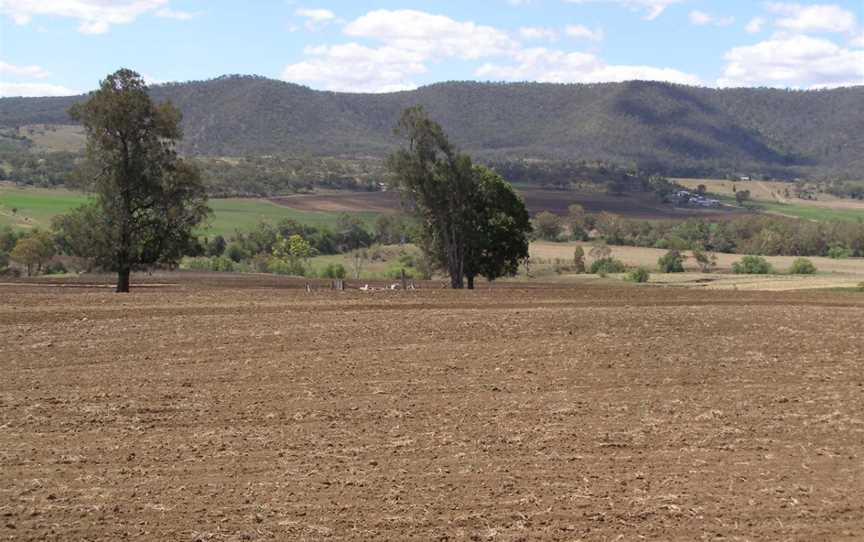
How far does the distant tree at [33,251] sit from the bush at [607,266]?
156 feet

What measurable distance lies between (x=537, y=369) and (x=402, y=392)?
356 cm

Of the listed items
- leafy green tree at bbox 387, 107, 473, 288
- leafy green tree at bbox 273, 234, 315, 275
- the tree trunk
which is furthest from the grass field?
the tree trunk

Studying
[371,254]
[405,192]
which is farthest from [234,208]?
[405,192]

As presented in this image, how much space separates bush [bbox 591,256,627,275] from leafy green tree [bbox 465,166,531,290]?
136 ft

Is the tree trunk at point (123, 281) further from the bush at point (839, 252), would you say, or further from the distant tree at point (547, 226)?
the bush at point (839, 252)

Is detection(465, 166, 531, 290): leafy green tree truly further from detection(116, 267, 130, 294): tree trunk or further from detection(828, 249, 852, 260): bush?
detection(828, 249, 852, 260): bush

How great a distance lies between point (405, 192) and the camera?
151ft

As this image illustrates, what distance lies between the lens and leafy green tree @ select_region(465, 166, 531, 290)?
160ft

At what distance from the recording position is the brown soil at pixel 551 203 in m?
134

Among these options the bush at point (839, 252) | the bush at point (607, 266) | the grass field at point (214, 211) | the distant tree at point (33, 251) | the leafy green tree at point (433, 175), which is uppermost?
the leafy green tree at point (433, 175)

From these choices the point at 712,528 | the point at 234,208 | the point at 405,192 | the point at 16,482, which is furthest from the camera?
the point at 234,208

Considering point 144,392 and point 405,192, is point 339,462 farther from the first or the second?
point 405,192

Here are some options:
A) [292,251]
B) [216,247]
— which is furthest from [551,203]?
[292,251]

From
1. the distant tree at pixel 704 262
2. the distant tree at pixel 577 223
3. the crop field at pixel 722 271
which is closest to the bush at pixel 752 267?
the crop field at pixel 722 271
